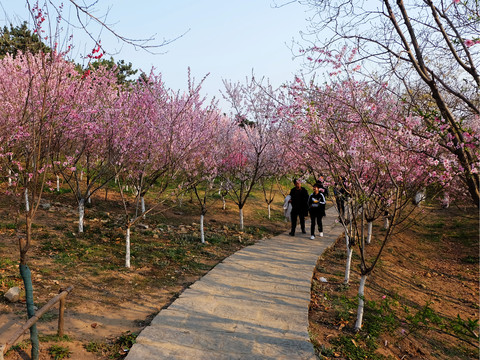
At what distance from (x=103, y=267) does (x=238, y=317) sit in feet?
11.3

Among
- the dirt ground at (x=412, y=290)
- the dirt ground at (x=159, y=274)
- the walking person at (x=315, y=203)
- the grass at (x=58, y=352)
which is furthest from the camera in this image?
the walking person at (x=315, y=203)

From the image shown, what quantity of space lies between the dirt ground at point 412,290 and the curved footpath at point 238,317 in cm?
38

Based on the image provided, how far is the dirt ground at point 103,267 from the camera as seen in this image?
464cm

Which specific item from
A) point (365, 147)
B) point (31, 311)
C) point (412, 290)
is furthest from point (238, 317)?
point (412, 290)

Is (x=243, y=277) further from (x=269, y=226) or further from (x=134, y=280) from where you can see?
(x=269, y=226)

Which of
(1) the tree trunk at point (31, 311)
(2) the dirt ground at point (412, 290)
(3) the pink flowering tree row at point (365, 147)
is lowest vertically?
(2) the dirt ground at point (412, 290)

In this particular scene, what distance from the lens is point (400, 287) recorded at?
25.6ft

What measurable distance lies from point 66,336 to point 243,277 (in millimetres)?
3517

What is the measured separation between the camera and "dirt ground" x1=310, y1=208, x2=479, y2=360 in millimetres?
5098

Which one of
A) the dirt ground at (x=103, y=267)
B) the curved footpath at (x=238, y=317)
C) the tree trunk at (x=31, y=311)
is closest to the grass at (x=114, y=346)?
the dirt ground at (x=103, y=267)

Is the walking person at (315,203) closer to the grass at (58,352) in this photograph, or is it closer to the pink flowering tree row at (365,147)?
the pink flowering tree row at (365,147)

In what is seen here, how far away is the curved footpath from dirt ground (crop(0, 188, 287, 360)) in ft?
1.43

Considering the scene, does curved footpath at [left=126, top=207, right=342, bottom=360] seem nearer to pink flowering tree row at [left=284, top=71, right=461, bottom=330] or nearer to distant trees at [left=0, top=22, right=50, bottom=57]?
pink flowering tree row at [left=284, top=71, right=461, bottom=330]

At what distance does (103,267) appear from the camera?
7.07 metres
